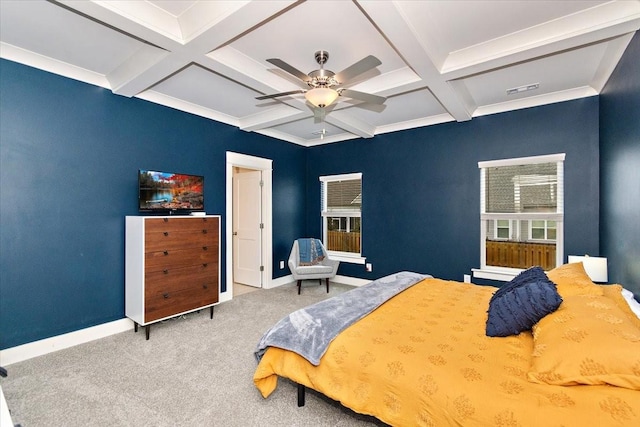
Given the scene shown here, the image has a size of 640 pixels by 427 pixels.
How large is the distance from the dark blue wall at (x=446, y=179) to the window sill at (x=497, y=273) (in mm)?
131

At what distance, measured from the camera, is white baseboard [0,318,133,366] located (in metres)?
2.61

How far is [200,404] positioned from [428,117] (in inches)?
174

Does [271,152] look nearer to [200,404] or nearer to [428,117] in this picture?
[428,117]

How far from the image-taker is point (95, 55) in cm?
275

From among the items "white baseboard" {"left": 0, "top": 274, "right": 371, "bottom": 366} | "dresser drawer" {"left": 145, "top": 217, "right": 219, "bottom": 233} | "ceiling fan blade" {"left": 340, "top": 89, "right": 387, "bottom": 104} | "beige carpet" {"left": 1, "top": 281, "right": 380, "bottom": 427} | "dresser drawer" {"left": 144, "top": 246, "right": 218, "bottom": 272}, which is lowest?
"beige carpet" {"left": 1, "top": 281, "right": 380, "bottom": 427}

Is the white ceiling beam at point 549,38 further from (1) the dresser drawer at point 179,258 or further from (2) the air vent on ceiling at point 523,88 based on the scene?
(1) the dresser drawer at point 179,258

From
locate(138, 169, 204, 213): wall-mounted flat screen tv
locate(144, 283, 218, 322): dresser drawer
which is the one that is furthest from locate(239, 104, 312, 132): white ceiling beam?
locate(144, 283, 218, 322): dresser drawer

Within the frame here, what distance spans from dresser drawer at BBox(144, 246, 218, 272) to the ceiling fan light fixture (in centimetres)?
227

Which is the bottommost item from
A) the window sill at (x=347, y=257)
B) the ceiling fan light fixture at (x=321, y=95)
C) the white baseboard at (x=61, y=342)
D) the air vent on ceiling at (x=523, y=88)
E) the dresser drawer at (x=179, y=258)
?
the white baseboard at (x=61, y=342)

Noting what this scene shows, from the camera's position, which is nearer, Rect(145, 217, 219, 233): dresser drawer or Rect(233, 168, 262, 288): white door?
Rect(145, 217, 219, 233): dresser drawer

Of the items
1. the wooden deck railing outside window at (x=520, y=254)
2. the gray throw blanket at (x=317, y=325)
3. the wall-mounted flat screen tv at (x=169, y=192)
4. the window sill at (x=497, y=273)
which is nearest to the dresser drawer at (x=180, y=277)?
the wall-mounted flat screen tv at (x=169, y=192)

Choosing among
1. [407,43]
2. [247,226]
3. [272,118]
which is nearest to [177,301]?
[247,226]

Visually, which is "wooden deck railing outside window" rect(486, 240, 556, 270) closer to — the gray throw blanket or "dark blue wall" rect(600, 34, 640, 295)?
"dark blue wall" rect(600, 34, 640, 295)

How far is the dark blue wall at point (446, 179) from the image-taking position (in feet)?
11.3
